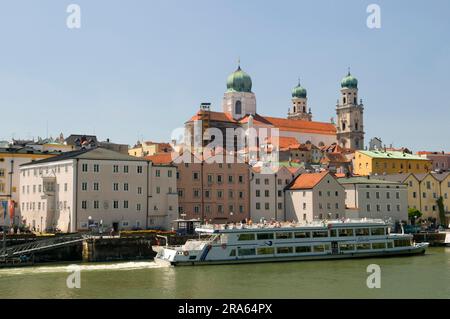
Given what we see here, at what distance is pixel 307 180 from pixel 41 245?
45.2m

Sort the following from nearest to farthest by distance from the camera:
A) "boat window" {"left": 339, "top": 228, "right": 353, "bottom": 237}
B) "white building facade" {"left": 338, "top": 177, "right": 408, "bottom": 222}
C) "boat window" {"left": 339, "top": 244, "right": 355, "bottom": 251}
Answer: "boat window" {"left": 339, "top": 244, "right": 355, "bottom": 251}, "boat window" {"left": 339, "top": 228, "right": 353, "bottom": 237}, "white building facade" {"left": 338, "top": 177, "right": 408, "bottom": 222}

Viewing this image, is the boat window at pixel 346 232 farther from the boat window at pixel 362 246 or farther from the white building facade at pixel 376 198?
the white building facade at pixel 376 198

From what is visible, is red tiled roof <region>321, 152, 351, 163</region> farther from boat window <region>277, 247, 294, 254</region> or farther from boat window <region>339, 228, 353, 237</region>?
boat window <region>277, 247, 294, 254</region>

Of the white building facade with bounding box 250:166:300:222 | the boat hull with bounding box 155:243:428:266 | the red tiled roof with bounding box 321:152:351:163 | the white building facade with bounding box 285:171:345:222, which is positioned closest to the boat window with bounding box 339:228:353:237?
the boat hull with bounding box 155:243:428:266

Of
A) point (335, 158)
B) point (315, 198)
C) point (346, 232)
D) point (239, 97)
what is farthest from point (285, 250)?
point (239, 97)

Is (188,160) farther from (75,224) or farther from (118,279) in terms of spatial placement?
(118,279)

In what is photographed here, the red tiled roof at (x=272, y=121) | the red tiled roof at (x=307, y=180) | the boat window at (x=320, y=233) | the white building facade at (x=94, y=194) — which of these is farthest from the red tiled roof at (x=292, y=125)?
the boat window at (x=320, y=233)

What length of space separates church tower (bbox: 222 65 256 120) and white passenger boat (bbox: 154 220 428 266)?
102524 mm

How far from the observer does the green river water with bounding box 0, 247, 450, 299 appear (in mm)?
47625

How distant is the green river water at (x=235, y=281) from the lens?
47.6 m

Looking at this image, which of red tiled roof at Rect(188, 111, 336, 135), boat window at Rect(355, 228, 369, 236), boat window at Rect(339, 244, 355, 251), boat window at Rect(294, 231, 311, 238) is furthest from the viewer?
red tiled roof at Rect(188, 111, 336, 135)

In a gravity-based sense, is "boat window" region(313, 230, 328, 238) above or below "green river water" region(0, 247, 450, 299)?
above

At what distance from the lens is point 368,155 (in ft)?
477

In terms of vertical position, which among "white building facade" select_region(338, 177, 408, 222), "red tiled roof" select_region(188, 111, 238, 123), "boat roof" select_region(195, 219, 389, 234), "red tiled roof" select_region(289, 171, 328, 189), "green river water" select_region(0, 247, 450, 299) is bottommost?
"green river water" select_region(0, 247, 450, 299)
